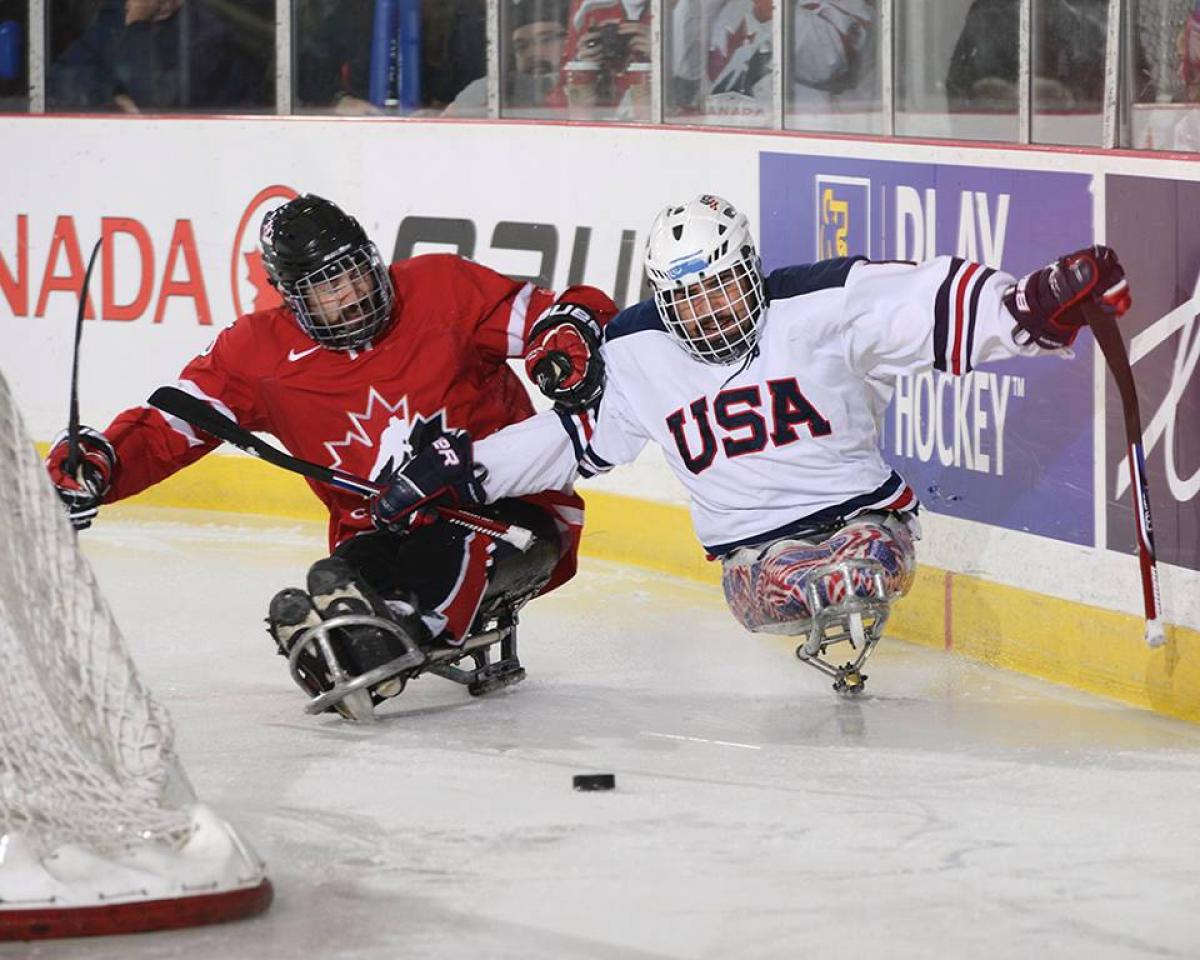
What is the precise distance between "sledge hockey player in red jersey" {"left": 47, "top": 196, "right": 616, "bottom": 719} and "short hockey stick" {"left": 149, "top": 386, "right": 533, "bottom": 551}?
0.03 m

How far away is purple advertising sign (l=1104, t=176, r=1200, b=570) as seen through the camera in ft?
13.8

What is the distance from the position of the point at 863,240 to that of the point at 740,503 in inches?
44.1

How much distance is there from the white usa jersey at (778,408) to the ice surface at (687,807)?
0.41m

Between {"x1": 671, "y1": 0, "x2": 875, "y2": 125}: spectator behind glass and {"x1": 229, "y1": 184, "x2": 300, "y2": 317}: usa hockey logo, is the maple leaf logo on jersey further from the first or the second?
{"x1": 229, "y1": 184, "x2": 300, "y2": 317}: usa hockey logo

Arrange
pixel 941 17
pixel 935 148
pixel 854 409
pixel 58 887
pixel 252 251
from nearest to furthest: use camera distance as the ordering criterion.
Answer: pixel 58 887, pixel 854 409, pixel 935 148, pixel 941 17, pixel 252 251

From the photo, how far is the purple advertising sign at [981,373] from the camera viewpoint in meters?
4.59

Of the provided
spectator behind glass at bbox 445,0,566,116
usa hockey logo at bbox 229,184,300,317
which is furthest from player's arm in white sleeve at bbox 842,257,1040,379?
usa hockey logo at bbox 229,184,300,317

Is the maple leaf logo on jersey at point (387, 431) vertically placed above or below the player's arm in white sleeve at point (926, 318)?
below

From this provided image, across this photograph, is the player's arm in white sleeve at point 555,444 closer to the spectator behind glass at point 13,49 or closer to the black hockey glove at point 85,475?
the black hockey glove at point 85,475

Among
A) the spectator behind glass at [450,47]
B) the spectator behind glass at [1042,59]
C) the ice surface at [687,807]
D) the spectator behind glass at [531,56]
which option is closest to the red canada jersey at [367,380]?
the ice surface at [687,807]

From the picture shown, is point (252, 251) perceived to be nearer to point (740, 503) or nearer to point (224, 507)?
point (224, 507)

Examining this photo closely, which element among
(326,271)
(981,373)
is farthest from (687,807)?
(981,373)

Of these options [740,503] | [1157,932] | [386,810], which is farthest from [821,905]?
[740,503]

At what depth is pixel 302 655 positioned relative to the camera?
4.32 meters
